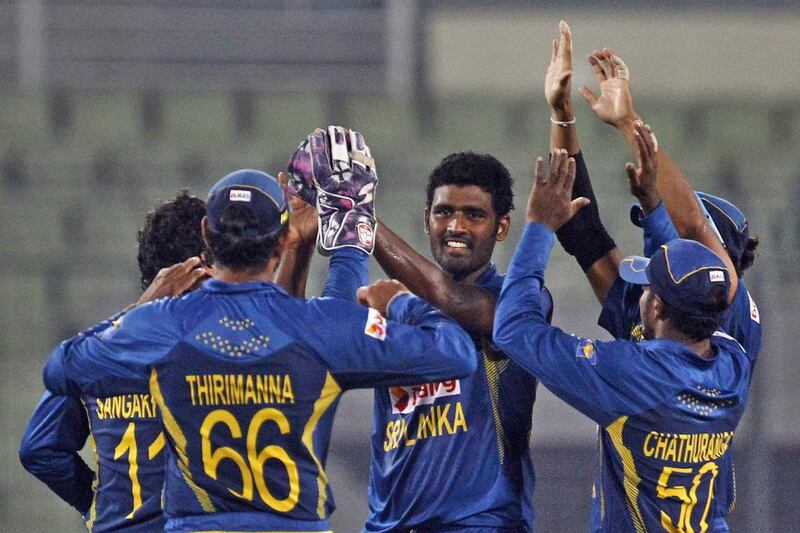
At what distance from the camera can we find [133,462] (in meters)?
3.81

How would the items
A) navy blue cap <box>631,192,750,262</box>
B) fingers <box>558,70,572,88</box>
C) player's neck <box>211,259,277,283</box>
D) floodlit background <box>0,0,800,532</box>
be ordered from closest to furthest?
1. player's neck <box>211,259,277,283</box>
2. fingers <box>558,70,572,88</box>
3. navy blue cap <box>631,192,750,262</box>
4. floodlit background <box>0,0,800,532</box>

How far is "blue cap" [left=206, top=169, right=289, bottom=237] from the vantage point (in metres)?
3.36

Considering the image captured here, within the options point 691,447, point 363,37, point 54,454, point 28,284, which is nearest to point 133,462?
point 54,454

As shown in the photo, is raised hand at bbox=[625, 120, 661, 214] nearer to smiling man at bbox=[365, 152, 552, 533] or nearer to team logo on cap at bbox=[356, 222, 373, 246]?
smiling man at bbox=[365, 152, 552, 533]

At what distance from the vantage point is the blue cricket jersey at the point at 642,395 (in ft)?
11.8

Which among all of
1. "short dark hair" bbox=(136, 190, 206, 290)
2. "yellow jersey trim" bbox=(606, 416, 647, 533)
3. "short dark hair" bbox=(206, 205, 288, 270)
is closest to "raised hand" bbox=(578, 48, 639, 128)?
"yellow jersey trim" bbox=(606, 416, 647, 533)

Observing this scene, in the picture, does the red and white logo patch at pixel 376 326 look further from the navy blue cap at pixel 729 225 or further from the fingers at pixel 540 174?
the navy blue cap at pixel 729 225

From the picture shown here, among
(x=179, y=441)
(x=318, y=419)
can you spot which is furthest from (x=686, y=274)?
(x=179, y=441)

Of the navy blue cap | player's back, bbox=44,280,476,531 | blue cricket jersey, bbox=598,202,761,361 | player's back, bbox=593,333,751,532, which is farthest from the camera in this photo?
the navy blue cap

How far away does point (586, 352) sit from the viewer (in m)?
3.63

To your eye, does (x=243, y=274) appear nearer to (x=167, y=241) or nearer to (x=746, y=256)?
(x=167, y=241)

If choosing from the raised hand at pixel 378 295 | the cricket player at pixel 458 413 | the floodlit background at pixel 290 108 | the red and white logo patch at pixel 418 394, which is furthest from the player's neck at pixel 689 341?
the floodlit background at pixel 290 108

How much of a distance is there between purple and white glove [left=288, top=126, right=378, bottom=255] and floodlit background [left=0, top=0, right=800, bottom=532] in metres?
4.48

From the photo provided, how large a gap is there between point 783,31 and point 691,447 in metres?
9.64
